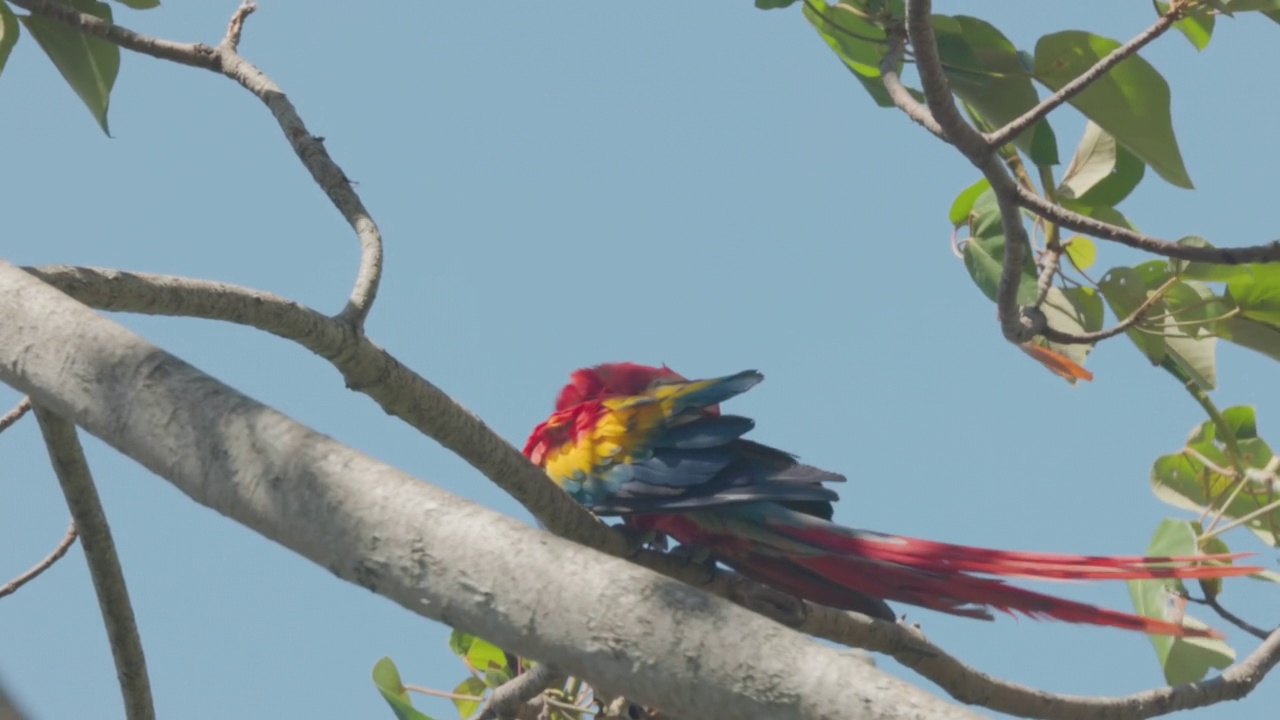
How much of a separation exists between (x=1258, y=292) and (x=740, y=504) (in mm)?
971

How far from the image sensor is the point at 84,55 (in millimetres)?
2340

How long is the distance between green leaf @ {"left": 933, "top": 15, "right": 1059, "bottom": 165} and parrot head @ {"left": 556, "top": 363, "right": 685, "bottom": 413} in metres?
0.78

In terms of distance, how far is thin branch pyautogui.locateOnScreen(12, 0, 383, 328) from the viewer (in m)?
1.89

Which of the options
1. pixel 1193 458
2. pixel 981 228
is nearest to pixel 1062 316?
pixel 981 228

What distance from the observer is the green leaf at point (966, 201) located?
251 cm

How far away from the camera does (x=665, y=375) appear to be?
2.59 m

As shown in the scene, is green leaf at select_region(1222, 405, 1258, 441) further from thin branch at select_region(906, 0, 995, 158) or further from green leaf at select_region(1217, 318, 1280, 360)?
thin branch at select_region(906, 0, 995, 158)

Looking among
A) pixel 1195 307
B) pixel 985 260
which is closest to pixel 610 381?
pixel 985 260

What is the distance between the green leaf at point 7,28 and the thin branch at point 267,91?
0.08 meters

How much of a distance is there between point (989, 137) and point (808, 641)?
3.60 feet

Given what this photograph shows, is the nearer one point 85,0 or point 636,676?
point 636,676

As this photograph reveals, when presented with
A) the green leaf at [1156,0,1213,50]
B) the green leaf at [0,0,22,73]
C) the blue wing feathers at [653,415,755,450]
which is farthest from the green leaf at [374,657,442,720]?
the green leaf at [1156,0,1213,50]

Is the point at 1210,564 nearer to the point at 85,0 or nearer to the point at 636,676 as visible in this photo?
the point at 636,676

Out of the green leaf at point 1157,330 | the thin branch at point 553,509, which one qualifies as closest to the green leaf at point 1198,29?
the green leaf at point 1157,330
